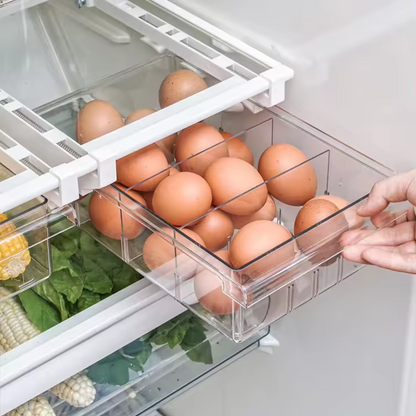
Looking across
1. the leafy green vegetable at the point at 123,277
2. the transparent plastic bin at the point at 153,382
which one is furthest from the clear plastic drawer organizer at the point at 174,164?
the transparent plastic bin at the point at 153,382

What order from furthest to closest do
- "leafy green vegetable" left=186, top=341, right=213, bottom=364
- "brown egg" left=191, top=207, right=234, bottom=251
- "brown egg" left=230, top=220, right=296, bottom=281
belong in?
"leafy green vegetable" left=186, top=341, right=213, bottom=364
"brown egg" left=191, top=207, right=234, bottom=251
"brown egg" left=230, top=220, right=296, bottom=281

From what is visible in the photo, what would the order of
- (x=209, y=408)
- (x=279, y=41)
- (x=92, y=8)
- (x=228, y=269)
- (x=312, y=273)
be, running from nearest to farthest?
(x=228, y=269) → (x=312, y=273) → (x=279, y=41) → (x=92, y=8) → (x=209, y=408)

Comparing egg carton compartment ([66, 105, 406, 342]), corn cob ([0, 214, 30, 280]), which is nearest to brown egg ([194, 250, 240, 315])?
egg carton compartment ([66, 105, 406, 342])

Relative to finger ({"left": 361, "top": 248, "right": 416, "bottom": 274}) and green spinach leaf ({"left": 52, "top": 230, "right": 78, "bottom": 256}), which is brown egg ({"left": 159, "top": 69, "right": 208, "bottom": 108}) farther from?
finger ({"left": 361, "top": 248, "right": 416, "bottom": 274})

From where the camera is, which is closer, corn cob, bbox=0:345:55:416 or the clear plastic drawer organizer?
the clear plastic drawer organizer

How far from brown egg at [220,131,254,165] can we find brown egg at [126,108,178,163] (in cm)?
8

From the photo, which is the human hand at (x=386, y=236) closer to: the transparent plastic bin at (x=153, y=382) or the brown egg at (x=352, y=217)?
the brown egg at (x=352, y=217)

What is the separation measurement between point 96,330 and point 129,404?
20 cm

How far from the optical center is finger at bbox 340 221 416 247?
1010 millimetres

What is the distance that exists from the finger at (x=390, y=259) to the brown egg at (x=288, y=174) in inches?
5.5

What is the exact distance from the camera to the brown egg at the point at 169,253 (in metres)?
0.95

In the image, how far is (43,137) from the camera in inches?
39.6

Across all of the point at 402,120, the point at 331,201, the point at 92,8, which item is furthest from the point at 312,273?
the point at 92,8

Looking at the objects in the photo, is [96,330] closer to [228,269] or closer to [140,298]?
[140,298]
